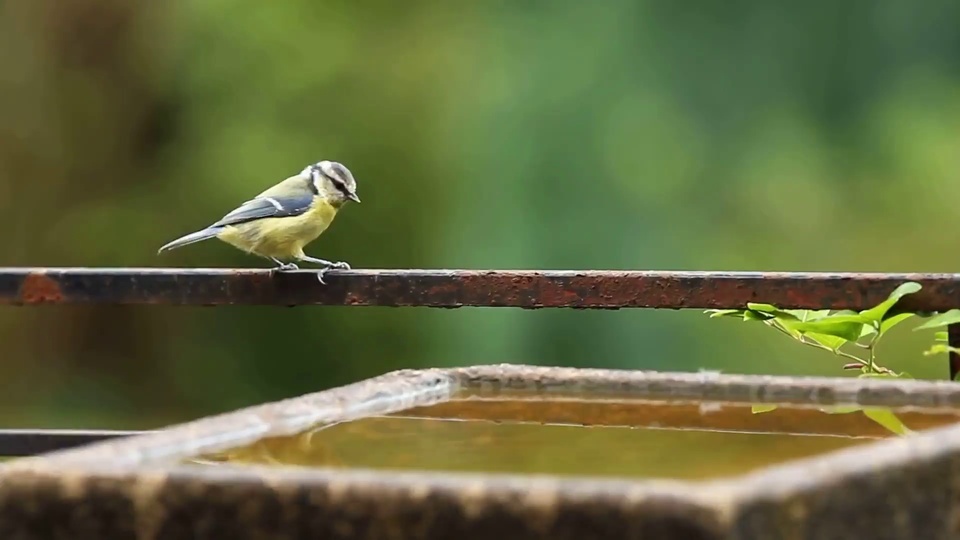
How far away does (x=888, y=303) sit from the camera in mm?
1335

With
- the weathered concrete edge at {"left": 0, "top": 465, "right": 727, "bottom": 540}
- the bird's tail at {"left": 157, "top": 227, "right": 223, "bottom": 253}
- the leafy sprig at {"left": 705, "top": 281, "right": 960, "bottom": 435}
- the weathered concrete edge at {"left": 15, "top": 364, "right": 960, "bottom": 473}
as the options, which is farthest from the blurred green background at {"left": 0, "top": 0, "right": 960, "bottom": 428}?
the weathered concrete edge at {"left": 0, "top": 465, "right": 727, "bottom": 540}

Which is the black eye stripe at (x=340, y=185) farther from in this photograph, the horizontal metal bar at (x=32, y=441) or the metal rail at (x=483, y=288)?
the horizontal metal bar at (x=32, y=441)

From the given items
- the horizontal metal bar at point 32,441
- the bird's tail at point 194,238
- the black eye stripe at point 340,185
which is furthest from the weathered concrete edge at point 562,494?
the black eye stripe at point 340,185

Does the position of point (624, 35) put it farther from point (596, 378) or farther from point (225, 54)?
point (596, 378)

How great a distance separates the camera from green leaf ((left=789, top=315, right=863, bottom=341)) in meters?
1.36

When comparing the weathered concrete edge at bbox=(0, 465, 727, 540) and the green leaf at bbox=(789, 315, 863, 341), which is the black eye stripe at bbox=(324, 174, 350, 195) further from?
the weathered concrete edge at bbox=(0, 465, 727, 540)

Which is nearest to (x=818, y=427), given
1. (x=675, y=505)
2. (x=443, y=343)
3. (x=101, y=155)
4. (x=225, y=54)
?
(x=675, y=505)

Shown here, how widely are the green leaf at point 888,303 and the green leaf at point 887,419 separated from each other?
49 cm

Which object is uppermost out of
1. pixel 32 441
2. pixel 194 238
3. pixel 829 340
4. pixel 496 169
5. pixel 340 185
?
pixel 496 169

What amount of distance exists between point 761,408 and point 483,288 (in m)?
0.61

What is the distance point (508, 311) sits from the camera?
313 cm

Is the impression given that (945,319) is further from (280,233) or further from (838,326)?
(280,233)

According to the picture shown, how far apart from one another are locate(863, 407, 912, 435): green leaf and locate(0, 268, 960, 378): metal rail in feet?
1.78

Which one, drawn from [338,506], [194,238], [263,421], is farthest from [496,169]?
[338,506]
